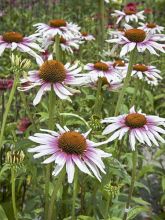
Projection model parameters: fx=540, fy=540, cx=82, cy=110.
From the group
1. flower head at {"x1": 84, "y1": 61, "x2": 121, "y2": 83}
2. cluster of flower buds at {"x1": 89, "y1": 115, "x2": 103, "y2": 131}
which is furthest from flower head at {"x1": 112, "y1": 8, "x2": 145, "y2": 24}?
cluster of flower buds at {"x1": 89, "y1": 115, "x2": 103, "y2": 131}

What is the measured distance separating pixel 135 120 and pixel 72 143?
28 cm

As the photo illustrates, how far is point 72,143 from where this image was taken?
134cm

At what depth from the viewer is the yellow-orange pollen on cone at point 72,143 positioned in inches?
52.7

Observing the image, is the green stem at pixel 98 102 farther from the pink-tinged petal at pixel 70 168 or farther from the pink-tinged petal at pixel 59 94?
the pink-tinged petal at pixel 70 168

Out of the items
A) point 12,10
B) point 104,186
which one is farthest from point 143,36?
point 12,10

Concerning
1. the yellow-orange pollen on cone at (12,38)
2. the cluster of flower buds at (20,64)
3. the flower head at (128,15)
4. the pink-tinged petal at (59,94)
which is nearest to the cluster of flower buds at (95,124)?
the pink-tinged petal at (59,94)

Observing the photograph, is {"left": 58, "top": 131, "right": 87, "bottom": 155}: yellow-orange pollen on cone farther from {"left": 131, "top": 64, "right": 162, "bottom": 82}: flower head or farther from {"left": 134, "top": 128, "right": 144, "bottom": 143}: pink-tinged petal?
{"left": 131, "top": 64, "right": 162, "bottom": 82}: flower head

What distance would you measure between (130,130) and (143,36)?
1.36 feet

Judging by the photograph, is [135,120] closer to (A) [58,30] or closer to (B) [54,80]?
(B) [54,80]

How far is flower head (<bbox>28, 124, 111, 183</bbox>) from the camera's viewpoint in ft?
4.22

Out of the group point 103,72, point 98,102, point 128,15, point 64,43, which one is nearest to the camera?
point 98,102

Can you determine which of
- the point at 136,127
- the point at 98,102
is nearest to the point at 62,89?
the point at 136,127

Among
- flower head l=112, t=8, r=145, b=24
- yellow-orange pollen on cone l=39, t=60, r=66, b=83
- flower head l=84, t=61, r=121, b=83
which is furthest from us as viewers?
flower head l=112, t=8, r=145, b=24

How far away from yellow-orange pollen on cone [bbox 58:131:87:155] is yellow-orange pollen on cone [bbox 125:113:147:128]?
0.71ft
